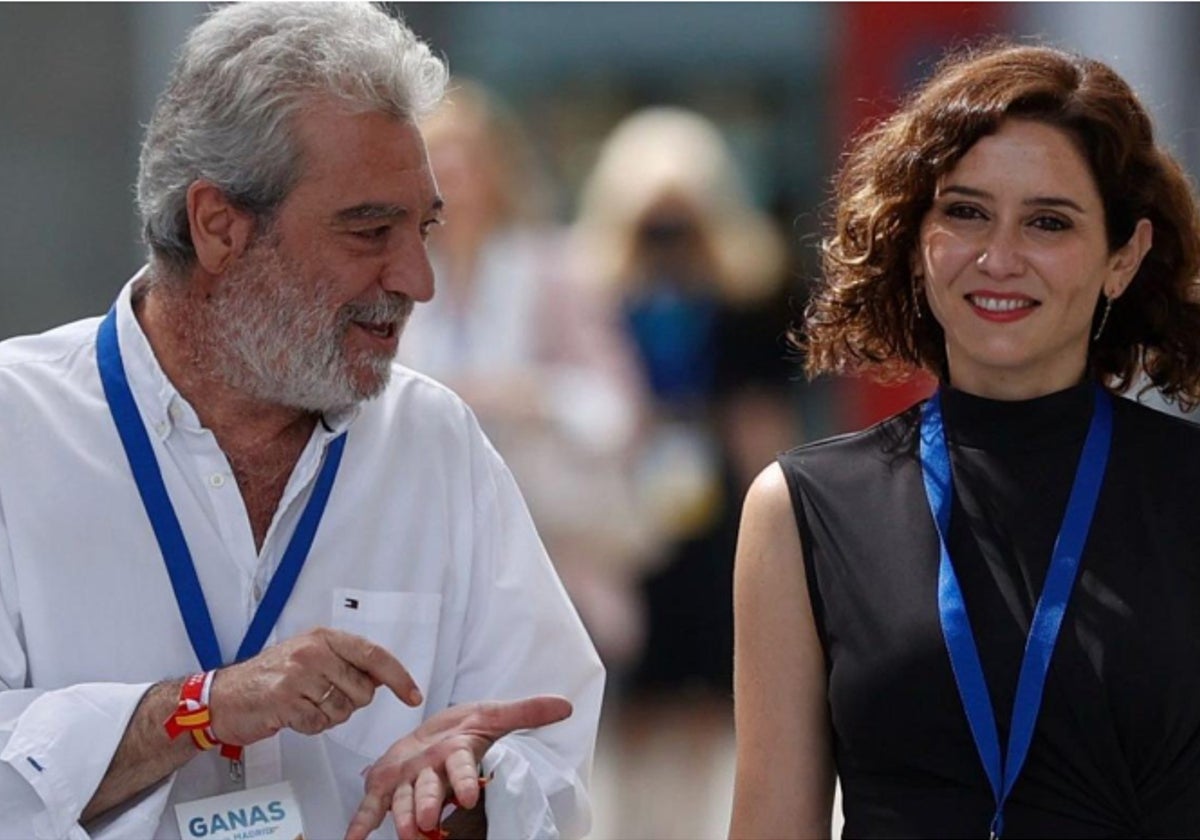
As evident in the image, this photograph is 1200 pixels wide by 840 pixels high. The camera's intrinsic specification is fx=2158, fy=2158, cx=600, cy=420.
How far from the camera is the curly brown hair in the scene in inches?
116

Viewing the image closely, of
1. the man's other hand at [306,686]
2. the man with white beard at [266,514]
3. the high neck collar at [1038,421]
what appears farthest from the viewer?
the high neck collar at [1038,421]

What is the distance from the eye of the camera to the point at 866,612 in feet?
9.53

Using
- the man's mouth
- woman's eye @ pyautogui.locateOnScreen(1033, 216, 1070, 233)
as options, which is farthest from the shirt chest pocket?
woman's eye @ pyautogui.locateOnScreen(1033, 216, 1070, 233)

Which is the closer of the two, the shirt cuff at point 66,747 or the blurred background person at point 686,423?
the shirt cuff at point 66,747

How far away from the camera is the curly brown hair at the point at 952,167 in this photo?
2.96 meters

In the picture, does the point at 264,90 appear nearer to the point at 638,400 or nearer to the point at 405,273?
the point at 405,273

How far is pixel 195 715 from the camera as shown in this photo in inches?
111

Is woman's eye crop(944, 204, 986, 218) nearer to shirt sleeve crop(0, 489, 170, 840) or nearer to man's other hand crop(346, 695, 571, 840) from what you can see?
man's other hand crop(346, 695, 571, 840)

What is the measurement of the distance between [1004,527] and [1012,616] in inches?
5.5

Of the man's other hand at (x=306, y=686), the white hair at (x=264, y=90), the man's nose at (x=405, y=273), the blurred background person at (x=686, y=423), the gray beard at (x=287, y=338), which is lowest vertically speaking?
the blurred background person at (x=686, y=423)

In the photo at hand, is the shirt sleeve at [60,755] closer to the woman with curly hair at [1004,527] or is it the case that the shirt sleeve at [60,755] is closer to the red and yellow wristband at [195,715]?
the red and yellow wristband at [195,715]

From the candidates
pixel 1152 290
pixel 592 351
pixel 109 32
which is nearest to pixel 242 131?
pixel 1152 290


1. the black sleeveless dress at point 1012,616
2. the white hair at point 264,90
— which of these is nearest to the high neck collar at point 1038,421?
the black sleeveless dress at point 1012,616

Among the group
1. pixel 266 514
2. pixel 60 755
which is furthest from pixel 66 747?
pixel 266 514
